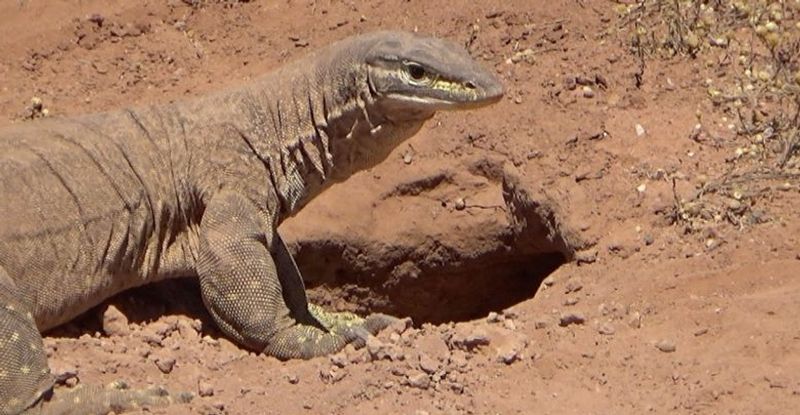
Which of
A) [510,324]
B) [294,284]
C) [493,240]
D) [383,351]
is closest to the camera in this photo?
[383,351]

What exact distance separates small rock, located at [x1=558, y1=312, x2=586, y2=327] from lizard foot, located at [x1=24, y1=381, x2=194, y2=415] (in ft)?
6.41

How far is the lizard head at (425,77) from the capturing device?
8359 mm

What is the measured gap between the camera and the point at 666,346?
7.46 meters

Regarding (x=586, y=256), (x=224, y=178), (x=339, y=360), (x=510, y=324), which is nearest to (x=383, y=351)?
(x=339, y=360)

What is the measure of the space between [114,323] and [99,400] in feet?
4.18

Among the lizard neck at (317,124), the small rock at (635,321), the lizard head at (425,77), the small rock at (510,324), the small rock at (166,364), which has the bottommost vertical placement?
the small rock at (166,364)

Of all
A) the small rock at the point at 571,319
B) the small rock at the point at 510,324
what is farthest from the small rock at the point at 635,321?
the small rock at the point at 510,324

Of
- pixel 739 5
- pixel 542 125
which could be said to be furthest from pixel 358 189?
pixel 739 5

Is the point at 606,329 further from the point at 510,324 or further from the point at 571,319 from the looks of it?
the point at 510,324

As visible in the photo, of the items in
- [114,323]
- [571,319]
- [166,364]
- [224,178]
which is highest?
[224,178]

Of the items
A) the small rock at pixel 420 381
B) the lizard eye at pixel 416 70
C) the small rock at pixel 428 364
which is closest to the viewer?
the small rock at pixel 420 381

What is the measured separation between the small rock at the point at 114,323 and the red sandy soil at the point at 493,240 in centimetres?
1

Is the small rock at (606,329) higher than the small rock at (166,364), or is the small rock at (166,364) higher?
the small rock at (606,329)

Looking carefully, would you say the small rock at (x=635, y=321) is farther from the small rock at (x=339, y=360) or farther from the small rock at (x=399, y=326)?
the small rock at (x=339, y=360)
